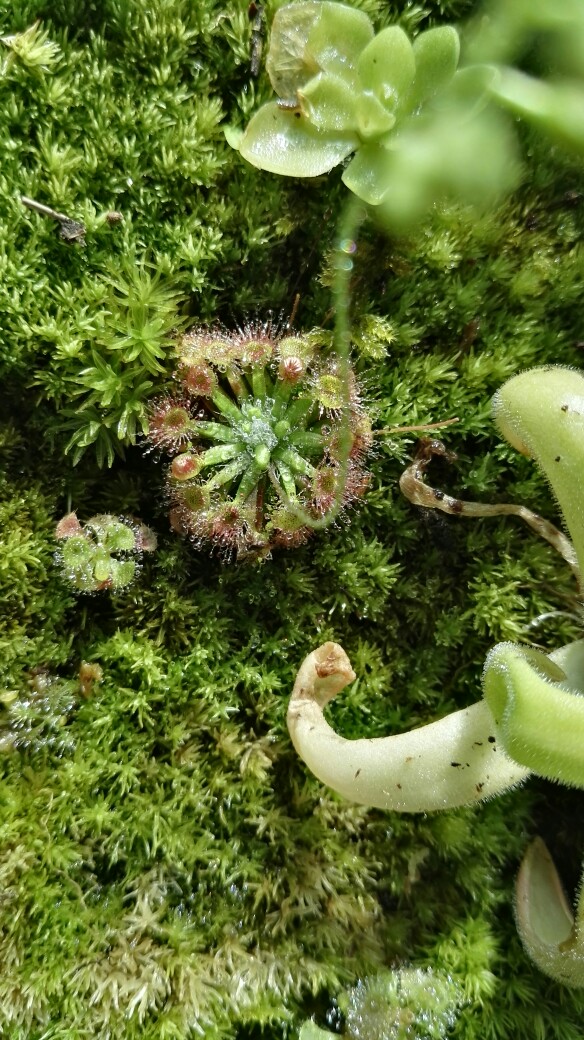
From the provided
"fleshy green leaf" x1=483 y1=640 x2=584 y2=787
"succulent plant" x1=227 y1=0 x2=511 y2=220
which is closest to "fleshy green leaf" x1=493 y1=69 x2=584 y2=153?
"succulent plant" x1=227 y1=0 x2=511 y2=220

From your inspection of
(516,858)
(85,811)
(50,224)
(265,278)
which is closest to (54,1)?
(50,224)

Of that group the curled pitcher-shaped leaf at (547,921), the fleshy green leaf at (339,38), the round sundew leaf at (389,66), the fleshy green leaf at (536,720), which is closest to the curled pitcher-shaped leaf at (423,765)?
the fleshy green leaf at (536,720)

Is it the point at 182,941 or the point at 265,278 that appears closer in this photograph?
the point at 182,941

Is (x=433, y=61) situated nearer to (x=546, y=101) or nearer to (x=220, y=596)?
(x=546, y=101)

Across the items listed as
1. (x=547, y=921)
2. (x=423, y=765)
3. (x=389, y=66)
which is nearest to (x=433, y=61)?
(x=389, y=66)

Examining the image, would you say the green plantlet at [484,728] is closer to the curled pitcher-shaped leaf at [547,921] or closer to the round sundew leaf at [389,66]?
the curled pitcher-shaped leaf at [547,921]

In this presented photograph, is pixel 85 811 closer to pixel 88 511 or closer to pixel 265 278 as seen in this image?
pixel 88 511
